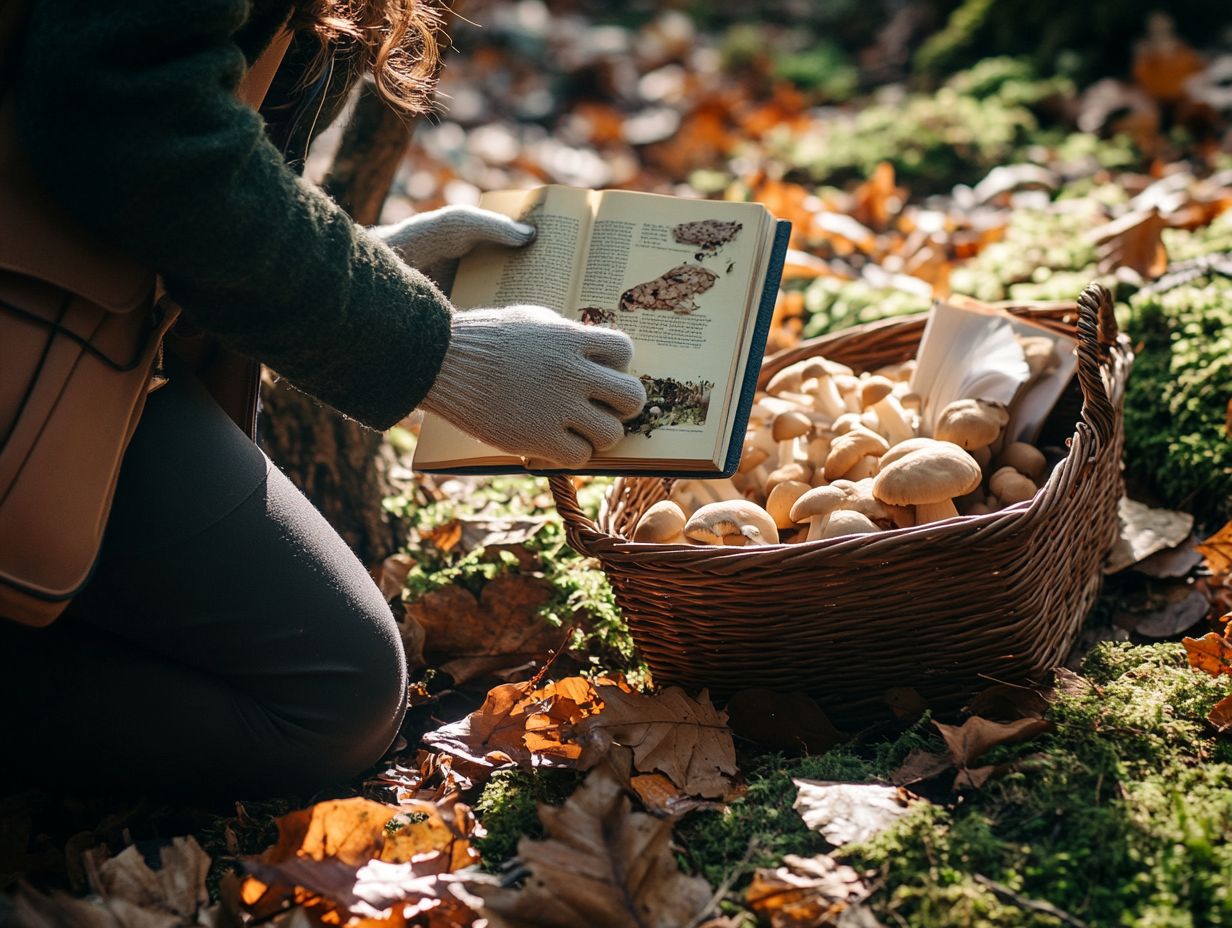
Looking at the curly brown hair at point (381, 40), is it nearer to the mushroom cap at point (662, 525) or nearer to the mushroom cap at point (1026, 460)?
the mushroom cap at point (662, 525)

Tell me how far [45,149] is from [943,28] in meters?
5.47

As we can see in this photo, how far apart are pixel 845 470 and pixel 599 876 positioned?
3.14ft

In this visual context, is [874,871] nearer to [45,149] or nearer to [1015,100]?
[45,149]

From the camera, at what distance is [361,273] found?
156cm

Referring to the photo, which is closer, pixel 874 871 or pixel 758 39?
pixel 874 871

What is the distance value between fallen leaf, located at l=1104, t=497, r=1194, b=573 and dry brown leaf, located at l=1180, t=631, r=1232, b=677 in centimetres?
43

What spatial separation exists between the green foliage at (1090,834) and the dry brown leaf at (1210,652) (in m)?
0.10

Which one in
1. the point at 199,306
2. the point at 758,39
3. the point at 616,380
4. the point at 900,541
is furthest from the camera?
the point at 758,39

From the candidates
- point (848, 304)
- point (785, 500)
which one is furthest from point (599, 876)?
point (848, 304)

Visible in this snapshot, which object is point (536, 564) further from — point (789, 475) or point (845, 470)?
point (845, 470)

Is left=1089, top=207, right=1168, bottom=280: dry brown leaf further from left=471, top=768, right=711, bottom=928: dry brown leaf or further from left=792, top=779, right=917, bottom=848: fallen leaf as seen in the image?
left=471, top=768, right=711, bottom=928: dry brown leaf

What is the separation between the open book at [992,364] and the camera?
2.11 m

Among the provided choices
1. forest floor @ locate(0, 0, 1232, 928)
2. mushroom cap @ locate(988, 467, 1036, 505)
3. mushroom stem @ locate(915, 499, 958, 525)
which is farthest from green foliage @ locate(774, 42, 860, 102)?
mushroom stem @ locate(915, 499, 958, 525)

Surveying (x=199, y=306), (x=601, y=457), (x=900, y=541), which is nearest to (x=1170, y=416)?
(x=900, y=541)
